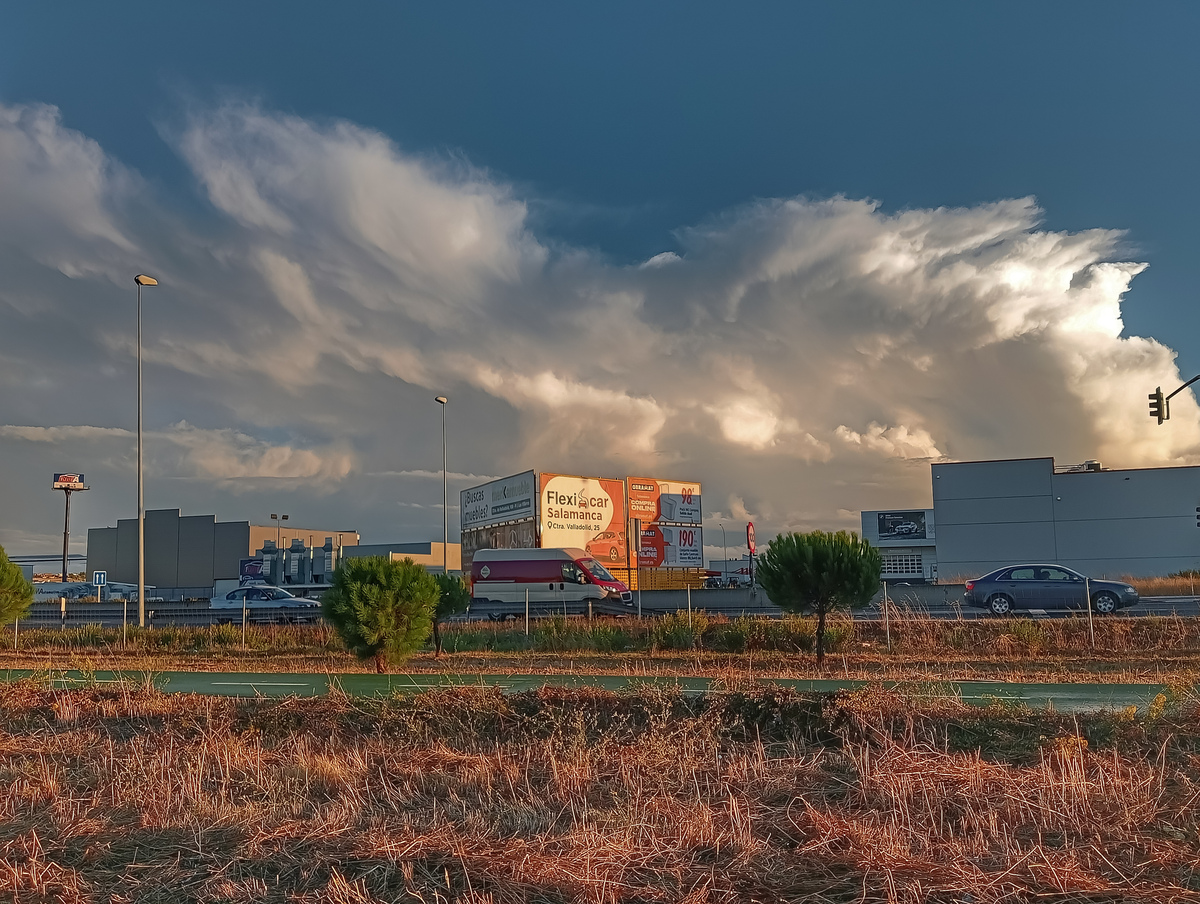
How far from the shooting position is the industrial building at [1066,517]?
60.7 meters

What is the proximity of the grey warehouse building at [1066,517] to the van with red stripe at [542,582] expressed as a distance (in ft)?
107

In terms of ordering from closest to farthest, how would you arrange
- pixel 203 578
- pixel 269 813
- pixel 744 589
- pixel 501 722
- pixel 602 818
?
pixel 602 818 < pixel 269 813 < pixel 501 722 < pixel 744 589 < pixel 203 578

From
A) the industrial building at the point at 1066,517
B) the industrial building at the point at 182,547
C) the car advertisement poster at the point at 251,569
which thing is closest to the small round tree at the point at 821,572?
the industrial building at the point at 1066,517

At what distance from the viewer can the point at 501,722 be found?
35.7 feet

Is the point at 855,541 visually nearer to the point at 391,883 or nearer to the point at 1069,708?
the point at 1069,708

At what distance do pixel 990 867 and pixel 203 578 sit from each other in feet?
294

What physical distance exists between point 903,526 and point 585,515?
4540 centimetres

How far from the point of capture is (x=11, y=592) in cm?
2709

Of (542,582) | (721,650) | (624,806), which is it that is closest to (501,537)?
(542,582)

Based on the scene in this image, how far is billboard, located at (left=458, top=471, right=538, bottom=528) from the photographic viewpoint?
5908 centimetres

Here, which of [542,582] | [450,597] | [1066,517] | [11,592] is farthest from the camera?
[1066,517]

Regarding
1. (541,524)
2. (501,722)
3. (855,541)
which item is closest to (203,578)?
(541,524)

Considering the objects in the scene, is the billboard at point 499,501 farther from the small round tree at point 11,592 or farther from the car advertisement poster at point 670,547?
the small round tree at point 11,592

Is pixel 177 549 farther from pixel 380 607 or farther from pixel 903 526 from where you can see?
pixel 380 607
